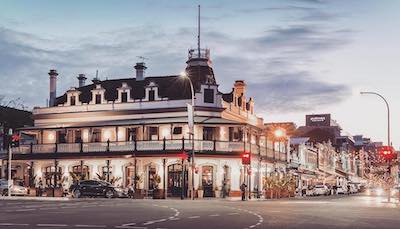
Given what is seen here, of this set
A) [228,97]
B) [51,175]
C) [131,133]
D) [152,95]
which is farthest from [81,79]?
[228,97]

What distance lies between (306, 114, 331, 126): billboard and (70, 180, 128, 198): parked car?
128954mm

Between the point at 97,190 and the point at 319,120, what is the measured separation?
131m

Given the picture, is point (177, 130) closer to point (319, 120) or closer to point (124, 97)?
point (124, 97)

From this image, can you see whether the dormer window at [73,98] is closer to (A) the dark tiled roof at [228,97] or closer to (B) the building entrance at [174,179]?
(B) the building entrance at [174,179]

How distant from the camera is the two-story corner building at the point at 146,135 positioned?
64.0 meters

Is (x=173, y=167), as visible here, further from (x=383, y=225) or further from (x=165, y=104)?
(x=383, y=225)

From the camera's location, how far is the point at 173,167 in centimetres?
6456

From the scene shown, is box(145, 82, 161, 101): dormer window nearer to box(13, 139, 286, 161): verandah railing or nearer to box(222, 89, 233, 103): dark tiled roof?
box(13, 139, 286, 161): verandah railing

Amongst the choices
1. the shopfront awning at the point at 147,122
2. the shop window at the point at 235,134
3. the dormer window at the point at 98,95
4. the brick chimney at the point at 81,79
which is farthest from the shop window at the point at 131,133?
the brick chimney at the point at 81,79

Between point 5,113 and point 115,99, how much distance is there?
2332 cm

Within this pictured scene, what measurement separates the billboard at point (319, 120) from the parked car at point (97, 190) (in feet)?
423

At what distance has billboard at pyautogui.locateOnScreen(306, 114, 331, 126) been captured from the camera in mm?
177250

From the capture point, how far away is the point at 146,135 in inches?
2650

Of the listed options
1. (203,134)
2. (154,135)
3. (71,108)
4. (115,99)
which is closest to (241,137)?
(203,134)
